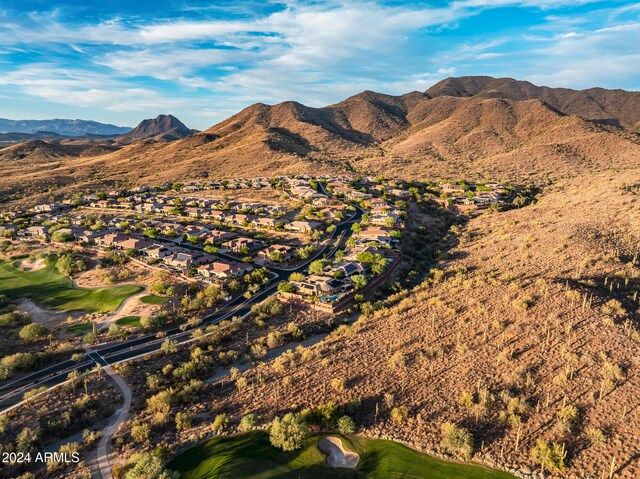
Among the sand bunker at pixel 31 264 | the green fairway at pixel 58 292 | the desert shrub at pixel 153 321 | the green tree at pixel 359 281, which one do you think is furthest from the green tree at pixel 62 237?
the green tree at pixel 359 281

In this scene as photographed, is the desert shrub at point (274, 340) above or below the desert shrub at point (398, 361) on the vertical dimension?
below

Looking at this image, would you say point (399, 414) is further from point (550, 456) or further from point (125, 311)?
point (125, 311)

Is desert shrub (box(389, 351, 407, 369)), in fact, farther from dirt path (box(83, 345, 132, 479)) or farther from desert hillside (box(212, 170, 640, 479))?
dirt path (box(83, 345, 132, 479))

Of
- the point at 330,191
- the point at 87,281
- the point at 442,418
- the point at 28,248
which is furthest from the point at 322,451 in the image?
the point at 330,191

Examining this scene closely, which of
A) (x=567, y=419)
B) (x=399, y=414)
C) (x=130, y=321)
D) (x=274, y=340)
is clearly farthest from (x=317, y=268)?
(x=567, y=419)


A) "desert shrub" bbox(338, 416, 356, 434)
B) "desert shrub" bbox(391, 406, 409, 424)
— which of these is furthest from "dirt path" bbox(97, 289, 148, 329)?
"desert shrub" bbox(391, 406, 409, 424)

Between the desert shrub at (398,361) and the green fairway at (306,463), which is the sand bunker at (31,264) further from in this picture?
the desert shrub at (398,361)
